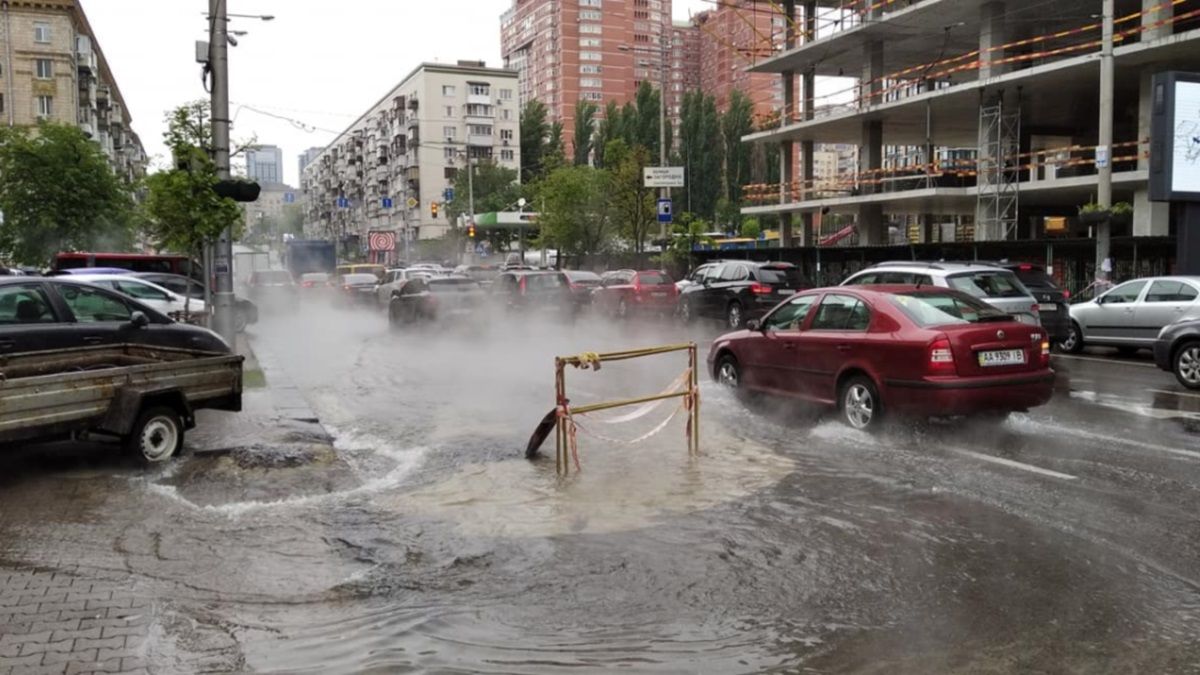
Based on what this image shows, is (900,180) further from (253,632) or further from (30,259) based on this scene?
(253,632)

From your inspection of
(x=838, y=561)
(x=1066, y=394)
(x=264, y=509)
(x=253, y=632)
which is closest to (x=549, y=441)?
(x=264, y=509)

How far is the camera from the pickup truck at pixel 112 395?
7.62 meters

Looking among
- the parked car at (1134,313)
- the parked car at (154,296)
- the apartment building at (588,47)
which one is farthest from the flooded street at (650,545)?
the apartment building at (588,47)

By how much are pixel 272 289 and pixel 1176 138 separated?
103 feet

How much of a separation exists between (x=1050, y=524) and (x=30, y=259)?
126 ft

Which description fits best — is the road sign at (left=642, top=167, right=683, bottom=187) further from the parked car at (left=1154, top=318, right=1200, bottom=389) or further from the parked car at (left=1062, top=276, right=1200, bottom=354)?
the parked car at (left=1154, top=318, right=1200, bottom=389)

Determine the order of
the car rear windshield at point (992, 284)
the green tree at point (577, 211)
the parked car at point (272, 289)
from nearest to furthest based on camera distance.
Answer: the car rear windshield at point (992, 284), the parked car at point (272, 289), the green tree at point (577, 211)

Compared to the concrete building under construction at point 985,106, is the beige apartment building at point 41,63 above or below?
above

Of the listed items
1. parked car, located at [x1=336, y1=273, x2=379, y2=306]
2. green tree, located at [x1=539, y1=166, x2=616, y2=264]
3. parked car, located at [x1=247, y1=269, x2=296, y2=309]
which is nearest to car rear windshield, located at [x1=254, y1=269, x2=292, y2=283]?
parked car, located at [x1=247, y1=269, x2=296, y2=309]

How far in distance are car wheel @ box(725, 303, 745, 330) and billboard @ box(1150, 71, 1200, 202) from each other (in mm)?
9434

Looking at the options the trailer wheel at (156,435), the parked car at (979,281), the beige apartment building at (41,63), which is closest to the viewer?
the trailer wheel at (156,435)

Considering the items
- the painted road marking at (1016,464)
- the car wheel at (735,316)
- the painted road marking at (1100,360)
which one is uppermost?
the car wheel at (735,316)

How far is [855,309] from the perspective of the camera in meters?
9.88

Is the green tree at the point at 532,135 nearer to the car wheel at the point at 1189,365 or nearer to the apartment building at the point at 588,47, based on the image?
the apartment building at the point at 588,47
